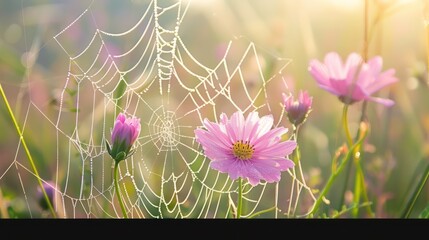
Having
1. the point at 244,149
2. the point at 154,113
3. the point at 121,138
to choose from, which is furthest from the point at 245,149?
the point at 154,113

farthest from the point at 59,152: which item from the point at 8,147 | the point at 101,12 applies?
the point at 101,12

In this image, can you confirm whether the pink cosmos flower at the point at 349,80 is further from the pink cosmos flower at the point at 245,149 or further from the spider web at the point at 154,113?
the spider web at the point at 154,113

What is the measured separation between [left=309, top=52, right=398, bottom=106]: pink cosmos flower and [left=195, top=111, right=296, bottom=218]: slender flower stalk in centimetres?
6

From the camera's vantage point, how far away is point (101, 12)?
0.94 metres

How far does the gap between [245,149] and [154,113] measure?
0.24 metres

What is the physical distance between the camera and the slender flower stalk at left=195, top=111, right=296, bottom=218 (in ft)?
2.41

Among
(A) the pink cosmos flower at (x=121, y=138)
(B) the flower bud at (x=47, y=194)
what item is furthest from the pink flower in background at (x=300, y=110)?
(B) the flower bud at (x=47, y=194)

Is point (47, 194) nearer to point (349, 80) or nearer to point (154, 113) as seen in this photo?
point (154, 113)

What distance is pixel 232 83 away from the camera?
3.09 ft

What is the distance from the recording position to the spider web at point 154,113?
3.06 feet

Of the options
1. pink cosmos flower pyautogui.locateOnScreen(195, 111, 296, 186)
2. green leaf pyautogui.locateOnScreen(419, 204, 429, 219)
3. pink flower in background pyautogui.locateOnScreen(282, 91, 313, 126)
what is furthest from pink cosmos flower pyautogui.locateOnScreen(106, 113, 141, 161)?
green leaf pyautogui.locateOnScreen(419, 204, 429, 219)
